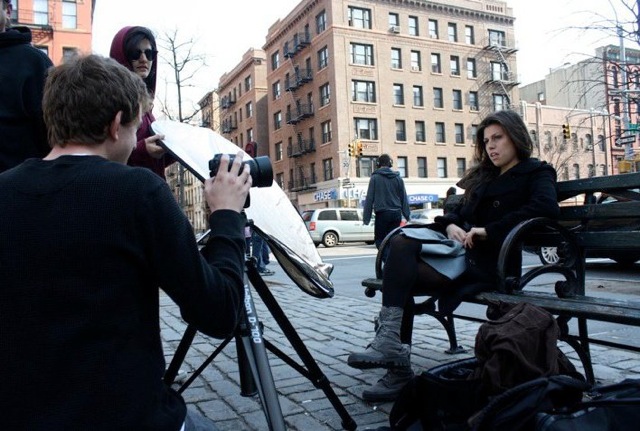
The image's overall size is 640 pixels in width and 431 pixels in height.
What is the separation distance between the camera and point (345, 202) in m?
40.3

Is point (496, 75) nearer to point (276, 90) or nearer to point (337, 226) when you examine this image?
point (276, 90)

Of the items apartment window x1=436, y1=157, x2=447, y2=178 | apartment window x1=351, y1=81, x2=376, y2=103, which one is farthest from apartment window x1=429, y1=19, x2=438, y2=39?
apartment window x1=436, y1=157, x2=447, y2=178

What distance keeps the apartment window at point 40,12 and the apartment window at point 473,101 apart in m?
31.4

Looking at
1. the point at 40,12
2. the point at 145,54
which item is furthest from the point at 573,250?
the point at 40,12

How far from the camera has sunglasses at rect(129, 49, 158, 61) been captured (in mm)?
3000

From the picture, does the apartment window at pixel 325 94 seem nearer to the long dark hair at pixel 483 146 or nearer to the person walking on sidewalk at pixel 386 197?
the person walking on sidewalk at pixel 386 197

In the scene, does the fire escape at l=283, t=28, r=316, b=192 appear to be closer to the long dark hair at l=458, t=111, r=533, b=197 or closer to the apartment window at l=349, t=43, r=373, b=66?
the apartment window at l=349, t=43, r=373, b=66

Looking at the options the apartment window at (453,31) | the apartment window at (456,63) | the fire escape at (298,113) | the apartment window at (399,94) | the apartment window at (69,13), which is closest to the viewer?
the apartment window at (69,13)

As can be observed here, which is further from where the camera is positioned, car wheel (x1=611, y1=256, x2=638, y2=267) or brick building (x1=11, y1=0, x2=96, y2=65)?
brick building (x1=11, y1=0, x2=96, y2=65)

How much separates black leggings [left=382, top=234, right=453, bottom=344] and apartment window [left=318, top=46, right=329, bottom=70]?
4087 centimetres

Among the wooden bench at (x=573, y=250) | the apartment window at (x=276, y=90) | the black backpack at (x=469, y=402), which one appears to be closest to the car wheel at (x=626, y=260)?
the wooden bench at (x=573, y=250)

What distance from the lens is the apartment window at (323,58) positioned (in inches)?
1677

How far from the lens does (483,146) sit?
4.05 m

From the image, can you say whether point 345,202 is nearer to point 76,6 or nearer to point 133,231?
point 76,6
